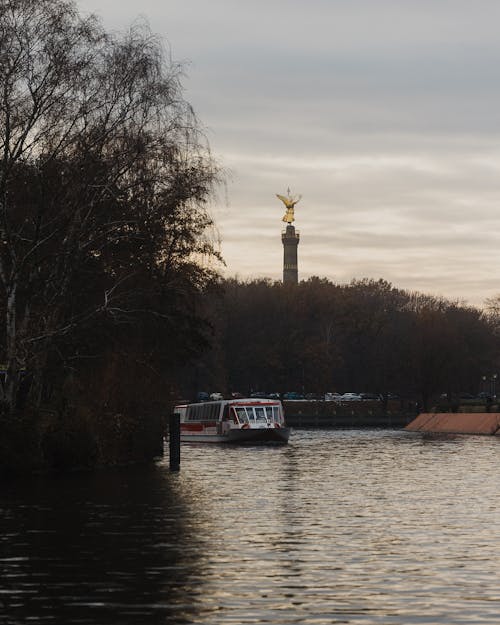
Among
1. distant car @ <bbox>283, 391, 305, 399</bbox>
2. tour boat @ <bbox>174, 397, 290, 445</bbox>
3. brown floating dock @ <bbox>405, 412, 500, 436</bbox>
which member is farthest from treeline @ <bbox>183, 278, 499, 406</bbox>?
tour boat @ <bbox>174, 397, 290, 445</bbox>

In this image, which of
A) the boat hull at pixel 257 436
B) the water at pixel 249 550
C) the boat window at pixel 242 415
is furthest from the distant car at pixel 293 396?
the water at pixel 249 550

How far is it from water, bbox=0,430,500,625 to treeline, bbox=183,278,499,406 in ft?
348

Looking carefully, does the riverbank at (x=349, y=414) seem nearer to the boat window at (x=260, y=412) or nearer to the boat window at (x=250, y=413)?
the boat window at (x=260, y=412)

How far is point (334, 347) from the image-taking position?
172 meters

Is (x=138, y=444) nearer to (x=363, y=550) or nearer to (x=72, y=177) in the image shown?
(x=72, y=177)

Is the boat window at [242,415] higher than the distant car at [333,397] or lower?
lower

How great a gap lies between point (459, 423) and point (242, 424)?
31231 millimetres

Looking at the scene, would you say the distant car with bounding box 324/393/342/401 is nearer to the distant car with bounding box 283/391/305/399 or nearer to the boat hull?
the distant car with bounding box 283/391/305/399

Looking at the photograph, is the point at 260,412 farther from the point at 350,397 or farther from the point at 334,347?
the point at 350,397

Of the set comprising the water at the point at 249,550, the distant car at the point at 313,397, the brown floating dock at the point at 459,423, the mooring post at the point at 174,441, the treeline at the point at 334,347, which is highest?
the treeline at the point at 334,347

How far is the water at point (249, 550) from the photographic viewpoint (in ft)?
61.5

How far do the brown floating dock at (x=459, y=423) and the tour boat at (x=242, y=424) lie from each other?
928 inches

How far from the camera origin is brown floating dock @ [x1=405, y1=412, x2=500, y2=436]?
113 m

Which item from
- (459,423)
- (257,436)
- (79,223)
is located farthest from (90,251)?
(459,423)
